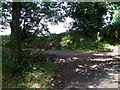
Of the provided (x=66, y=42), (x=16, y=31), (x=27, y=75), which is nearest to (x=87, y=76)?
(x=27, y=75)

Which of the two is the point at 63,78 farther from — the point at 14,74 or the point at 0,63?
the point at 0,63

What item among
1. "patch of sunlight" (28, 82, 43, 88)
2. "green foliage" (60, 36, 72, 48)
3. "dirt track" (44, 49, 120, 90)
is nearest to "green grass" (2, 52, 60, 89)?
"patch of sunlight" (28, 82, 43, 88)

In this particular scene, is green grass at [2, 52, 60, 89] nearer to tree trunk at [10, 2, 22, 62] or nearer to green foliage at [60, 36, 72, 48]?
tree trunk at [10, 2, 22, 62]

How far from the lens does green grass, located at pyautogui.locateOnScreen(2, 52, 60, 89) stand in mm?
8484

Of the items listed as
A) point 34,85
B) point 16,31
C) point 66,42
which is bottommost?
point 34,85

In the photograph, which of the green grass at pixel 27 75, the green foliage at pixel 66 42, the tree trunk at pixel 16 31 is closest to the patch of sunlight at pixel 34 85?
the green grass at pixel 27 75

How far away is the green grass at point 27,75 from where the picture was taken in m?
8.48

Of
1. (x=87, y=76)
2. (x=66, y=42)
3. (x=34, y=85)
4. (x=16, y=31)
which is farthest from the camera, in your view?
(x=66, y=42)

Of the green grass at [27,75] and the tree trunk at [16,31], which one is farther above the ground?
the tree trunk at [16,31]

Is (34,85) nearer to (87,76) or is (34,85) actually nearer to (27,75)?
(27,75)

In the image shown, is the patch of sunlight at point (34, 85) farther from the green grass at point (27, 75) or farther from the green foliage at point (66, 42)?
the green foliage at point (66, 42)

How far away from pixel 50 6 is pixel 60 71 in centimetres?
263

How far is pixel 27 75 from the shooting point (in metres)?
9.29

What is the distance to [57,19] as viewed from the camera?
11.6 meters
